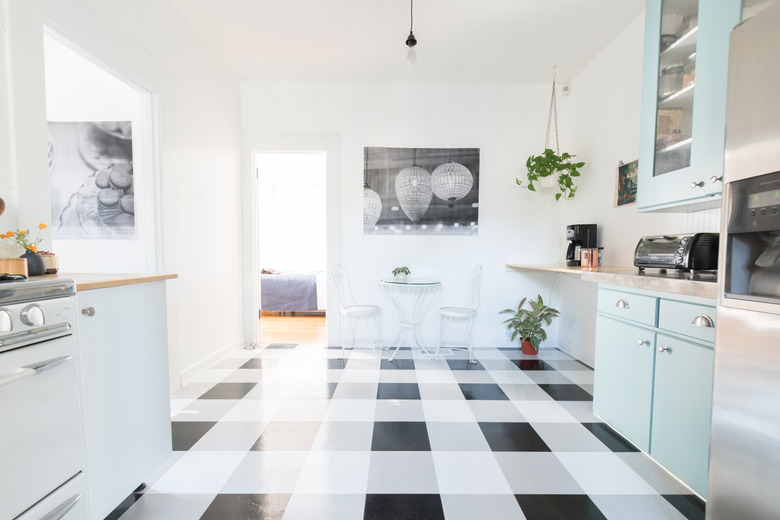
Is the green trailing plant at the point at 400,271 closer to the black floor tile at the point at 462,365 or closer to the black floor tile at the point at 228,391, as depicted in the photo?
the black floor tile at the point at 462,365

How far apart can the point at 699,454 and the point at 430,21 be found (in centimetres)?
300

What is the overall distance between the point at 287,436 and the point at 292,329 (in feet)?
8.12

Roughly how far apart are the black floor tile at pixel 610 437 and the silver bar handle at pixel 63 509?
229 centimetres

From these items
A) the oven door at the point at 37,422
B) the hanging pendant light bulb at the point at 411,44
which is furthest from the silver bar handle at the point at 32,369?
the hanging pendant light bulb at the point at 411,44

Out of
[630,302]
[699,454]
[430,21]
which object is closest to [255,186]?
[430,21]

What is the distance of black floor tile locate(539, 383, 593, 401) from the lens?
2.26 metres

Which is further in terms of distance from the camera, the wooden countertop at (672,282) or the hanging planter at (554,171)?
the hanging planter at (554,171)

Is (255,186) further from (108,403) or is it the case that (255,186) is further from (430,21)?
(108,403)

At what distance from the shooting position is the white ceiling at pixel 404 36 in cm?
228

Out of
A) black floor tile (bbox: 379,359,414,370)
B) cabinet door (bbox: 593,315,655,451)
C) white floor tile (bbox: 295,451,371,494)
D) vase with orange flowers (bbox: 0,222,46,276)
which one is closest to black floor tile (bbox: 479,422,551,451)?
cabinet door (bbox: 593,315,655,451)

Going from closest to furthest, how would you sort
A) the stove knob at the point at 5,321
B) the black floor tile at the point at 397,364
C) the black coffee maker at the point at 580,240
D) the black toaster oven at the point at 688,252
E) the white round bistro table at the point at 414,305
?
the stove knob at the point at 5,321 → the black toaster oven at the point at 688,252 → the black coffee maker at the point at 580,240 → the black floor tile at the point at 397,364 → the white round bistro table at the point at 414,305

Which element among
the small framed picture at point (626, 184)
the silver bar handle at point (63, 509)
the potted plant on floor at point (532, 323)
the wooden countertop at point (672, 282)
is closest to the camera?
the silver bar handle at point (63, 509)

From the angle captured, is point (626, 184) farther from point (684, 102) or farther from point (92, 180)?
point (92, 180)

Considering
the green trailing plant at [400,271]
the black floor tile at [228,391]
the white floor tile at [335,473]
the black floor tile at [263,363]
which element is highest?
the green trailing plant at [400,271]
